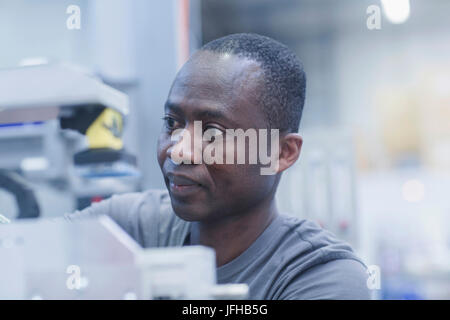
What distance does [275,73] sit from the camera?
0.79 metres

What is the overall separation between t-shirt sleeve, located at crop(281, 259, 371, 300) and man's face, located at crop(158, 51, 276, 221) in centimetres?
13

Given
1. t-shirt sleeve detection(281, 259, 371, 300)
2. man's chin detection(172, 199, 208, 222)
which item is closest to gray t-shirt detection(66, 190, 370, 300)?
t-shirt sleeve detection(281, 259, 371, 300)

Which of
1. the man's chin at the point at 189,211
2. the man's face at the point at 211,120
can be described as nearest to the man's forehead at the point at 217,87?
the man's face at the point at 211,120

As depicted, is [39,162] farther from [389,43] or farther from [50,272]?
[389,43]

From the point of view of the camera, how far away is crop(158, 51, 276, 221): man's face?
28.3 inches

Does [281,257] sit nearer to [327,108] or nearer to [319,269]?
[319,269]

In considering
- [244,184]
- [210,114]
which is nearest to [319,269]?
[244,184]

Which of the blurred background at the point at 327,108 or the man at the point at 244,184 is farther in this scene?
the blurred background at the point at 327,108

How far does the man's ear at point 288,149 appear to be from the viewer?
81 cm

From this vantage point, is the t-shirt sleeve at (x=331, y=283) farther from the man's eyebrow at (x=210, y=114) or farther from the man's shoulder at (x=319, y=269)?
the man's eyebrow at (x=210, y=114)

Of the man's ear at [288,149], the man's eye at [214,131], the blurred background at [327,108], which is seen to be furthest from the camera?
the blurred background at [327,108]

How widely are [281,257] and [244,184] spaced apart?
116 mm

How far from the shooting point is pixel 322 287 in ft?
2.37

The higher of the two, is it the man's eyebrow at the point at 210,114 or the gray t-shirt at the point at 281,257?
A: the man's eyebrow at the point at 210,114
